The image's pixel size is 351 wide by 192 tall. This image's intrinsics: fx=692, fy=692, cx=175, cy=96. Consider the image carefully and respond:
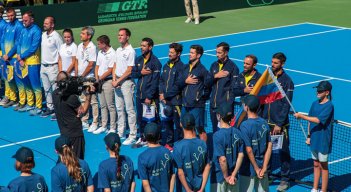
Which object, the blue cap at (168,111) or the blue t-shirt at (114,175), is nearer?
the blue t-shirt at (114,175)

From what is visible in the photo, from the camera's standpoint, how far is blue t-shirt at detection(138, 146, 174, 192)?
8.98 meters

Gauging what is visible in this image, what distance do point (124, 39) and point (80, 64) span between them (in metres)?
1.53

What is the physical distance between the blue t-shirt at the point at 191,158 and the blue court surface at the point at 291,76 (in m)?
2.89

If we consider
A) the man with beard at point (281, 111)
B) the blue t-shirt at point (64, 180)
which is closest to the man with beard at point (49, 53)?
the man with beard at point (281, 111)

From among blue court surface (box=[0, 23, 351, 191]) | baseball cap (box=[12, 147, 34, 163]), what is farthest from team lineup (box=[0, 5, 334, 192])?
blue court surface (box=[0, 23, 351, 191])

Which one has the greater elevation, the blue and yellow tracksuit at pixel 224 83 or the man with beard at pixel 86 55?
the man with beard at pixel 86 55

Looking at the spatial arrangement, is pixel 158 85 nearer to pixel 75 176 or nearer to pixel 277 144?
pixel 277 144

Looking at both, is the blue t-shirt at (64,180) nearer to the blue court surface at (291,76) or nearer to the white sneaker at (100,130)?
the blue court surface at (291,76)

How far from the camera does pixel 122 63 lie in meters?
14.1

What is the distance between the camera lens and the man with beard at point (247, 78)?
39.9ft

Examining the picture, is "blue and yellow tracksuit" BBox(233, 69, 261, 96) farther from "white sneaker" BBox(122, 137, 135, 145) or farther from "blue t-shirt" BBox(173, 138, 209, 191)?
"blue t-shirt" BBox(173, 138, 209, 191)

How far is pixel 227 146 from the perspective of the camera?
9766 mm

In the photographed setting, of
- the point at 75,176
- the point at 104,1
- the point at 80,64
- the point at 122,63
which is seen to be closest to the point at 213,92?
the point at 122,63

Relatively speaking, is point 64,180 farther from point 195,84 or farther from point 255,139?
point 195,84
